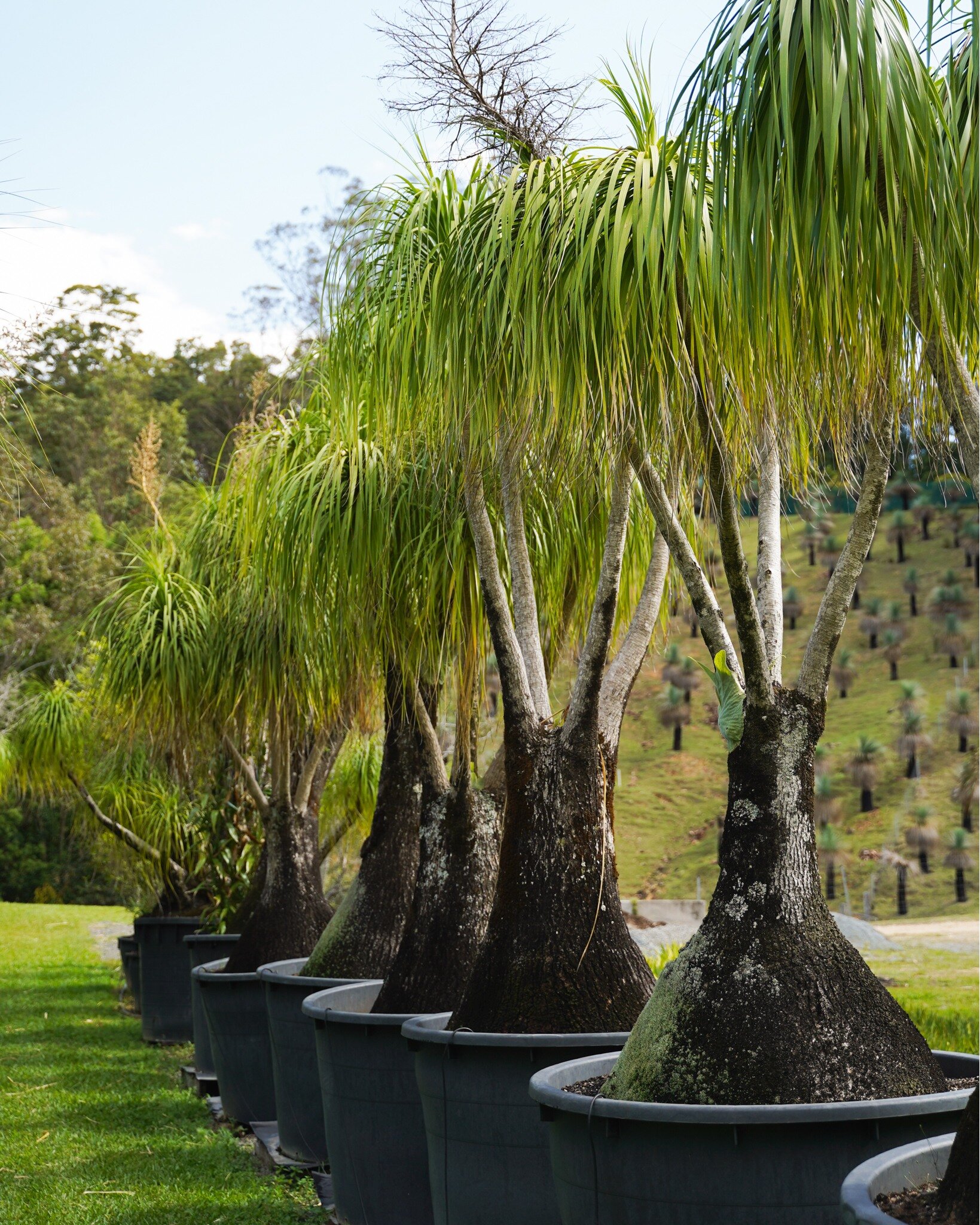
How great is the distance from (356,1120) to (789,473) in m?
2.25

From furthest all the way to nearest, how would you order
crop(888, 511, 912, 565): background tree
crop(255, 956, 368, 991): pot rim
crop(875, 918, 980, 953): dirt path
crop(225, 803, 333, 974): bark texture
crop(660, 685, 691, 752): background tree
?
crop(888, 511, 912, 565): background tree → crop(660, 685, 691, 752): background tree → crop(875, 918, 980, 953): dirt path → crop(225, 803, 333, 974): bark texture → crop(255, 956, 368, 991): pot rim

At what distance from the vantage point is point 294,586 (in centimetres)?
460

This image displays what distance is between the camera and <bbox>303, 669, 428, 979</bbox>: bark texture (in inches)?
195

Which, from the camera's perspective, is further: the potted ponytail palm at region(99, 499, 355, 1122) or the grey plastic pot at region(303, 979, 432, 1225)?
the potted ponytail palm at region(99, 499, 355, 1122)

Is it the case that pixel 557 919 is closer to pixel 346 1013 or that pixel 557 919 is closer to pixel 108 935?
pixel 346 1013

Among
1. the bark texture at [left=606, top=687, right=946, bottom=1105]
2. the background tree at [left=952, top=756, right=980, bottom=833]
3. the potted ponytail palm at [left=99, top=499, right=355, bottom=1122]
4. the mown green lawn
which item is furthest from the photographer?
the background tree at [left=952, top=756, right=980, bottom=833]

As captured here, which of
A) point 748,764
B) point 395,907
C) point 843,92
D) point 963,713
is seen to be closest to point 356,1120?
point 395,907

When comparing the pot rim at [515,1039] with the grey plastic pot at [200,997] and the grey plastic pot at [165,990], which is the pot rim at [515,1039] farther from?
the grey plastic pot at [165,990]

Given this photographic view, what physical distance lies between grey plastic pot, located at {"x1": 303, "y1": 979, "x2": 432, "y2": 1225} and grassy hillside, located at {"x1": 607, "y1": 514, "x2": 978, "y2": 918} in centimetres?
2374

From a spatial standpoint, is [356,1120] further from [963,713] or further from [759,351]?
[963,713]

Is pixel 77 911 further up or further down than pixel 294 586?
further down

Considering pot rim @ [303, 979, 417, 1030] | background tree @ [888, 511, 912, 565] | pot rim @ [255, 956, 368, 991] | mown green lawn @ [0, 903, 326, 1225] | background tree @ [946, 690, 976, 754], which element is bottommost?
mown green lawn @ [0, 903, 326, 1225]

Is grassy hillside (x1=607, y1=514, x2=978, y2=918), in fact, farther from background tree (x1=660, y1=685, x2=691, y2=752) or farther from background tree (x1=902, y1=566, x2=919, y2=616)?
background tree (x1=660, y1=685, x2=691, y2=752)

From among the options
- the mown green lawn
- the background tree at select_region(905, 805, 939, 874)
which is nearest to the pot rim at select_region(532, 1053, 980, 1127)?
the mown green lawn
